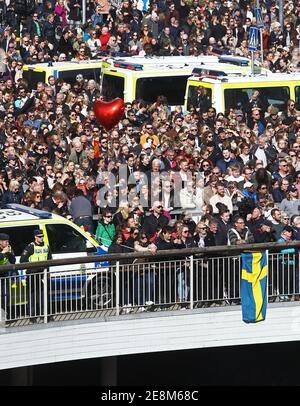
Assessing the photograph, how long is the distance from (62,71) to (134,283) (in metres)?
12.9

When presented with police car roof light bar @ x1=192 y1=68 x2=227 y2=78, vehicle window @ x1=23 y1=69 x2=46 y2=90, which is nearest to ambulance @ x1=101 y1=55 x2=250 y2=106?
police car roof light bar @ x1=192 y1=68 x2=227 y2=78

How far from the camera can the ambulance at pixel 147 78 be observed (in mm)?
33656

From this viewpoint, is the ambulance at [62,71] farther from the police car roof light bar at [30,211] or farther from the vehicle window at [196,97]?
the police car roof light bar at [30,211]

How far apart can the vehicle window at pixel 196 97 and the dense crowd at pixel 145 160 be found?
18cm

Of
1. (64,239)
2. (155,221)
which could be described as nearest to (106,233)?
(155,221)

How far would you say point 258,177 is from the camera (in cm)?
2711

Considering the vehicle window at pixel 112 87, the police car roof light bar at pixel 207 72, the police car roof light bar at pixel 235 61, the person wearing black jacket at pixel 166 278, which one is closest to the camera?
the person wearing black jacket at pixel 166 278

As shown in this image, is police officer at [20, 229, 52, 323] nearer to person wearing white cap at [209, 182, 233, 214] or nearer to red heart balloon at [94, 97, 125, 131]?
person wearing white cap at [209, 182, 233, 214]

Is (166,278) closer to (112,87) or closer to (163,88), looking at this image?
(163,88)

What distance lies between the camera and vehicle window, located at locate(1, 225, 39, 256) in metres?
23.7

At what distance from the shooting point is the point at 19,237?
2375 cm

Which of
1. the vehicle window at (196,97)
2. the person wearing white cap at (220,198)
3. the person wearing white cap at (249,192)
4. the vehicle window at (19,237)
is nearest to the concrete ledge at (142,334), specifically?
the vehicle window at (19,237)
